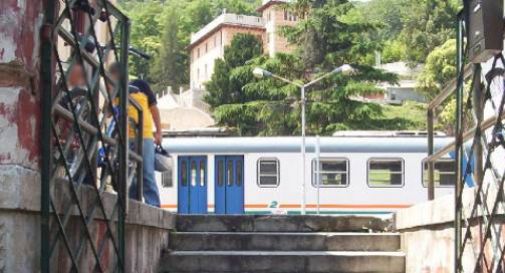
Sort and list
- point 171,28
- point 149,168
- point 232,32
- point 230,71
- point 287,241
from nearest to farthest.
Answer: point 149,168 → point 287,241 → point 230,71 → point 232,32 → point 171,28

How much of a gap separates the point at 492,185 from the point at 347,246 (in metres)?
3.53

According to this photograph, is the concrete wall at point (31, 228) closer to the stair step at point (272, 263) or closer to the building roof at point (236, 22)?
the stair step at point (272, 263)

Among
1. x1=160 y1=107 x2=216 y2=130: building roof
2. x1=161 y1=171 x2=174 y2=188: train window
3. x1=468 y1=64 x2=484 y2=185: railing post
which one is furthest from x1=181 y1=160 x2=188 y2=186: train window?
x1=160 y1=107 x2=216 y2=130: building roof

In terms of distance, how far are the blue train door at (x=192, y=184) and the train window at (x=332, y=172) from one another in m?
2.81

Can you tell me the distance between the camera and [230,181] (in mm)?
22516

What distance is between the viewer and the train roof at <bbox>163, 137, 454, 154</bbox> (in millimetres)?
21984

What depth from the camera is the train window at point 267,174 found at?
22.4 meters

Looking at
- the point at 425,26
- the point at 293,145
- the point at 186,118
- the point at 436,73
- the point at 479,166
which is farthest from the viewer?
the point at 425,26

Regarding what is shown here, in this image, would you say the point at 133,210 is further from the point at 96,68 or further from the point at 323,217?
the point at 323,217

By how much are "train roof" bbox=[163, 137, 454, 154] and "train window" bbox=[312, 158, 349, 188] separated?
0.90 feet

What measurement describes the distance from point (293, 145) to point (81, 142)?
1821 cm

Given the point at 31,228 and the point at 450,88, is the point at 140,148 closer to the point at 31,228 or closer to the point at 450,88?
the point at 450,88

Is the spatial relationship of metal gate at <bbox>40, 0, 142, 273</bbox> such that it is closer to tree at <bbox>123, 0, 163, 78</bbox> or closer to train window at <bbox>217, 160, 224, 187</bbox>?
train window at <bbox>217, 160, 224, 187</bbox>

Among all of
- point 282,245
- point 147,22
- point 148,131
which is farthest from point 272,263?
point 147,22
